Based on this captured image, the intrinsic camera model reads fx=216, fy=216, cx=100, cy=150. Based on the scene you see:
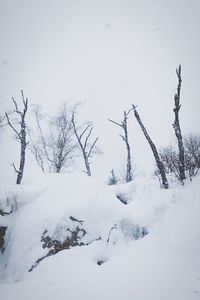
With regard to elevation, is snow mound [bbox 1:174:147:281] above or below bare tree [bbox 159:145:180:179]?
below

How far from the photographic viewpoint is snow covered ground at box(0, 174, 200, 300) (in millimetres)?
4770

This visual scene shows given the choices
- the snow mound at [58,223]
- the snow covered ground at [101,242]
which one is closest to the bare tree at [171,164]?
the snow covered ground at [101,242]

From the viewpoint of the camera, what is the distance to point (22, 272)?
20.0ft

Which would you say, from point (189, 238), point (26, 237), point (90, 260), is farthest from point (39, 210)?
point (189, 238)

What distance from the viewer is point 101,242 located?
6.87m

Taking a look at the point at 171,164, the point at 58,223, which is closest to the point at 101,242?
the point at 58,223

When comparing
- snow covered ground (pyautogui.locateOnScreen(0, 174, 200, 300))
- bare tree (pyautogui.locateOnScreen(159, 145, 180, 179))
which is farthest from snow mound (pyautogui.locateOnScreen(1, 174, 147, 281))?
bare tree (pyautogui.locateOnScreen(159, 145, 180, 179))

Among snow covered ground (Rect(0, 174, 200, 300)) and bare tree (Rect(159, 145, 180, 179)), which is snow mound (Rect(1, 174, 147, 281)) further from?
bare tree (Rect(159, 145, 180, 179))

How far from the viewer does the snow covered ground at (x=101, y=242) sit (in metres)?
4.77

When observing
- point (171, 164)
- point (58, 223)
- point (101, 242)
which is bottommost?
point (101, 242)

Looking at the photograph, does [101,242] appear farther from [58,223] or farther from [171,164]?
[171,164]

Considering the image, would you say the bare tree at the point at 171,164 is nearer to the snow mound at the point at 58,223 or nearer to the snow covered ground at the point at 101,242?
the snow covered ground at the point at 101,242

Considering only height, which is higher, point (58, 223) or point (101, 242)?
point (58, 223)

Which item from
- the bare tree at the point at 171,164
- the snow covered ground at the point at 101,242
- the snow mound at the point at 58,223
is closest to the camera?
the snow covered ground at the point at 101,242
